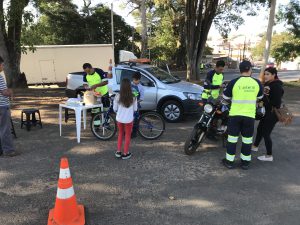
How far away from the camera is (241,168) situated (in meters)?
5.85

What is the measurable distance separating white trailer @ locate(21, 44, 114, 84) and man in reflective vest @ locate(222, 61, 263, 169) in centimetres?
2040

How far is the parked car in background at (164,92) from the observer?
9.27 m

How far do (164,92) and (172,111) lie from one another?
60 cm

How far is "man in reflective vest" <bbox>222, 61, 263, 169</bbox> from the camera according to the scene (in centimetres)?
551

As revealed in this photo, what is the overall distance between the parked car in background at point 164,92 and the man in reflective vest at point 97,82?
5.41ft

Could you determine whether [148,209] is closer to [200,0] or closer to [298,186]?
[298,186]

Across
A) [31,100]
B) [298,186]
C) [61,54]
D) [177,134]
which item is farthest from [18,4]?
[61,54]

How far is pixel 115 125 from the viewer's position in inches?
301

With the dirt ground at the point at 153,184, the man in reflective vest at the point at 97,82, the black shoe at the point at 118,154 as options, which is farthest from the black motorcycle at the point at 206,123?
the man in reflective vest at the point at 97,82

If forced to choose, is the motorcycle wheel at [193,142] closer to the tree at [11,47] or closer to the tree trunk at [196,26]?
the tree at [11,47]

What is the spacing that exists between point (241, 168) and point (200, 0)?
15841mm

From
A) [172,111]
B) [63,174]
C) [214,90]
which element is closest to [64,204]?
[63,174]

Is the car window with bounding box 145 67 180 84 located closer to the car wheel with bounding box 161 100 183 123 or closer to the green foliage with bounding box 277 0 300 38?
the car wheel with bounding box 161 100 183 123

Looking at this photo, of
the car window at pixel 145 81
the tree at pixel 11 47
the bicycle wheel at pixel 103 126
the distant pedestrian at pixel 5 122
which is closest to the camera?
the distant pedestrian at pixel 5 122
